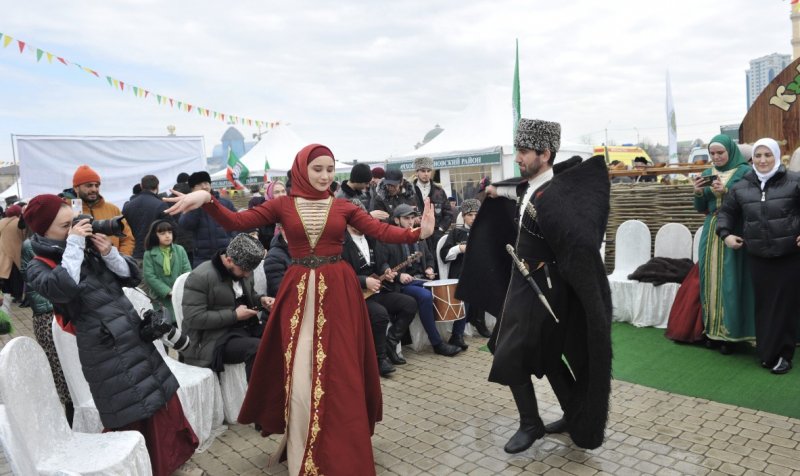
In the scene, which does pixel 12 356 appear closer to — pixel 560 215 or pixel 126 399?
pixel 126 399

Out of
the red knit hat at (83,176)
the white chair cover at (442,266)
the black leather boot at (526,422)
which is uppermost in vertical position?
the red knit hat at (83,176)

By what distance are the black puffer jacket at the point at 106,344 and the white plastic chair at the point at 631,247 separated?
17.9ft

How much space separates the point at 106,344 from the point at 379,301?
2.90m

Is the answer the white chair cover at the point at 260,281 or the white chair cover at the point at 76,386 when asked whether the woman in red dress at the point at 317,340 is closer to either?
the white chair cover at the point at 76,386

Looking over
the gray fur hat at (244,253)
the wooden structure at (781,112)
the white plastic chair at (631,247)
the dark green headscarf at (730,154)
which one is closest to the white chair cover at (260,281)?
the gray fur hat at (244,253)

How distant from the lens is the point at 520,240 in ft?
11.6

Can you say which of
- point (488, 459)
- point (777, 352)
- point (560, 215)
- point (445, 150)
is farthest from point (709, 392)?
point (445, 150)

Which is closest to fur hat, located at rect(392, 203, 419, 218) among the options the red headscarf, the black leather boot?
the red headscarf

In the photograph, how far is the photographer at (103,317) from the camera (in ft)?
9.59

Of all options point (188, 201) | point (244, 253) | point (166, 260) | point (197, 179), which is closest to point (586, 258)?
point (188, 201)

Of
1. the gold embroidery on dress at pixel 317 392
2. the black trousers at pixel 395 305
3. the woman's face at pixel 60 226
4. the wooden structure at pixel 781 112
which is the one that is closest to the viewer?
the woman's face at pixel 60 226

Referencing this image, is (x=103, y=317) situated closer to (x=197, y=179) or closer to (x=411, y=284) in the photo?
(x=197, y=179)

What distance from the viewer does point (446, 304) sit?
19.3ft

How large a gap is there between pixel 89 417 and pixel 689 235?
20.3 feet
